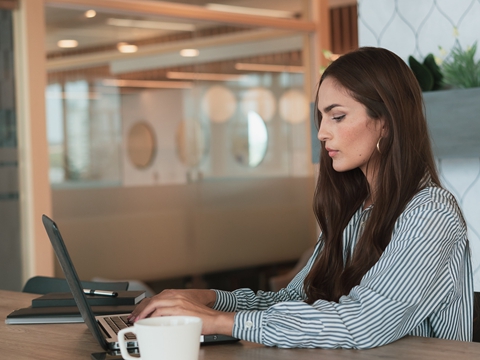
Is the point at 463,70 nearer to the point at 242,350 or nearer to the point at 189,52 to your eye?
the point at 242,350

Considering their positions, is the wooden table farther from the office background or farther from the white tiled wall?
the office background

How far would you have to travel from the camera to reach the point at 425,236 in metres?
1.38

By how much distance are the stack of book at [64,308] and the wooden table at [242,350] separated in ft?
0.40

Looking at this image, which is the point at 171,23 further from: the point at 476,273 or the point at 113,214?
the point at 476,273

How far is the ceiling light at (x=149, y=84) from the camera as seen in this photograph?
4.74m

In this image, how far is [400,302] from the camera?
133cm

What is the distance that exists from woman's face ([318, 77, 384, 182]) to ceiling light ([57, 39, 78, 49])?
3233 millimetres

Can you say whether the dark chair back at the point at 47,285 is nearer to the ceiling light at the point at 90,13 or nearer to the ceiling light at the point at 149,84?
the ceiling light at the point at 149,84

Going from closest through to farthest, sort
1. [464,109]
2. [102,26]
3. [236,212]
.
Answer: [464,109] → [102,26] → [236,212]

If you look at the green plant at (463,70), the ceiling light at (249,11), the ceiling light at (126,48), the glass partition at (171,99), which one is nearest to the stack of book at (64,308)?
the green plant at (463,70)

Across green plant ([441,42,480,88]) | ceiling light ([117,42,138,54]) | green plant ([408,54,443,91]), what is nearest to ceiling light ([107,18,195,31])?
ceiling light ([117,42,138,54])

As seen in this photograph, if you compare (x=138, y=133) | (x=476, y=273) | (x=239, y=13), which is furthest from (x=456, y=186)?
(x=239, y=13)

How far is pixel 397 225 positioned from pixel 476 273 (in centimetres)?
170

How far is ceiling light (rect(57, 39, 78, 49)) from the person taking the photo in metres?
4.54
